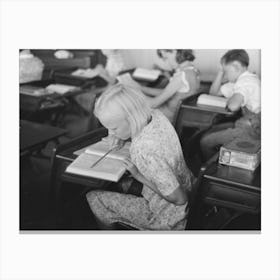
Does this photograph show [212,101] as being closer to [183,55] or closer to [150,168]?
[183,55]

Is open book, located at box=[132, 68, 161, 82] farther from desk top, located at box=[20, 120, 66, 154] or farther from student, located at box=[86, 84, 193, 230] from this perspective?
student, located at box=[86, 84, 193, 230]

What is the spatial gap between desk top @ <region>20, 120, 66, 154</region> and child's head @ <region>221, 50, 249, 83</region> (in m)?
1.16

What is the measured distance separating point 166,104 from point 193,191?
1.45 metres

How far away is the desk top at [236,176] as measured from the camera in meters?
1.54

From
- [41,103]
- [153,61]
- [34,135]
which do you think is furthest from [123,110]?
[153,61]

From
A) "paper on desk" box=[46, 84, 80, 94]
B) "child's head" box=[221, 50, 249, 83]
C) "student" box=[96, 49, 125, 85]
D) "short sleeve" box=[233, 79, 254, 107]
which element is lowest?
"short sleeve" box=[233, 79, 254, 107]

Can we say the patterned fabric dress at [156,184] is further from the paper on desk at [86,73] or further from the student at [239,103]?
the paper on desk at [86,73]

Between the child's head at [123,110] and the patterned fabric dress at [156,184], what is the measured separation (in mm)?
45

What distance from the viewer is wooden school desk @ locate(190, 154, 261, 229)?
1.55 metres

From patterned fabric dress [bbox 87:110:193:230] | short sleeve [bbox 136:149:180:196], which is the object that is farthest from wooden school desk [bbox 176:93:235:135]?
short sleeve [bbox 136:149:180:196]

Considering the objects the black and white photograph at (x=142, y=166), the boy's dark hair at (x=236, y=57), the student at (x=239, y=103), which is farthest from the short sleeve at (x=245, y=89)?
the black and white photograph at (x=142, y=166)

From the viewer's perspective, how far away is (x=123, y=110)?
1544 millimetres

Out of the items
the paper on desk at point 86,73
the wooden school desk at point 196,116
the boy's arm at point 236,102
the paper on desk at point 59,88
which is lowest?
the wooden school desk at point 196,116
